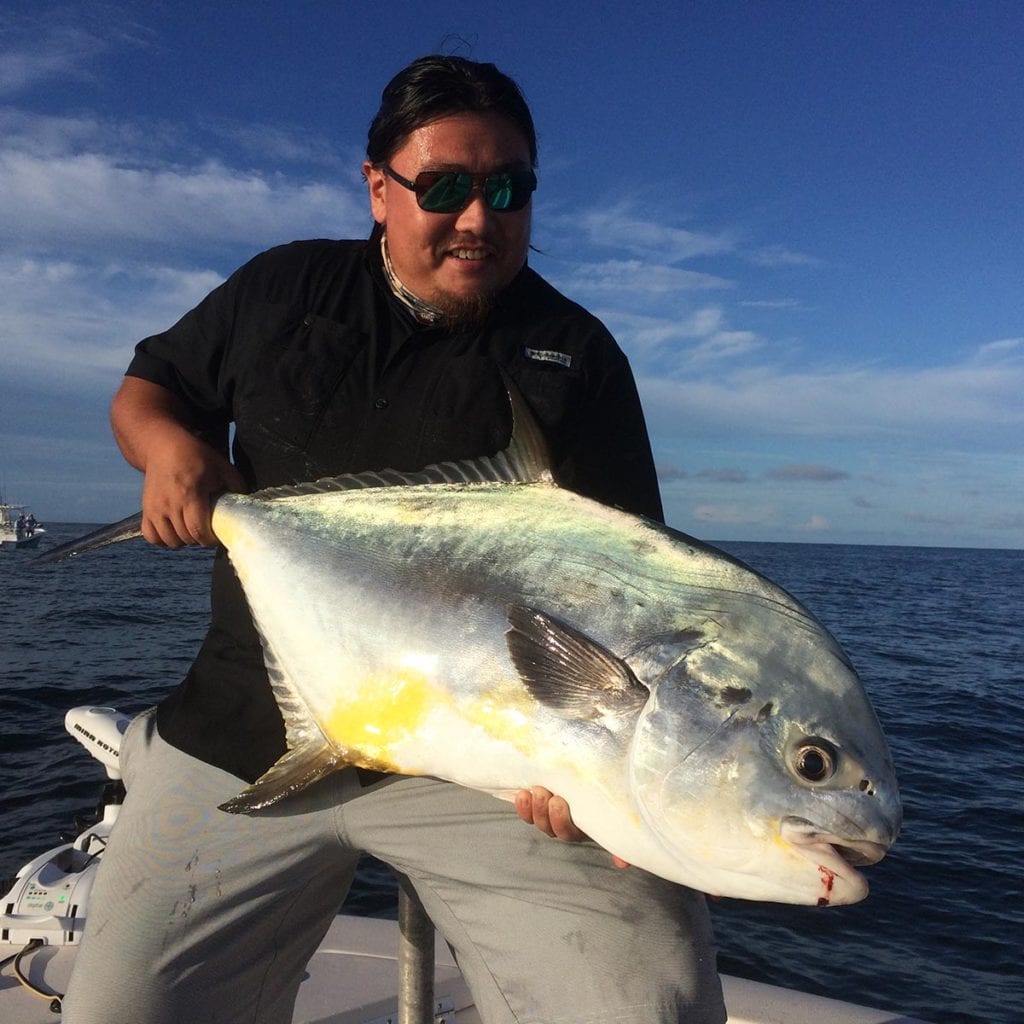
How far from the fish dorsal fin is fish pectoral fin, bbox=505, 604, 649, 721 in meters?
0.51

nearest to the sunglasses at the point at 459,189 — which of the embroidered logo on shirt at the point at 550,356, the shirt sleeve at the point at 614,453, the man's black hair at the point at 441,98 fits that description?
the man's black hair at the point at 441,98

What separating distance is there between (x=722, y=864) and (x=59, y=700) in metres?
15.6

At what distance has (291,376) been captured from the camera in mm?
2754

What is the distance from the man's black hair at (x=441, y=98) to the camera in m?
2.72

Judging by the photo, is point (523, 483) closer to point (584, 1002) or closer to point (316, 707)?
point (316, 707)

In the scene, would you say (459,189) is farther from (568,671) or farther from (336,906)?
(336,906)

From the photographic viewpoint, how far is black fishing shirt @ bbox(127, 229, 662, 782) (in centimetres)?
270

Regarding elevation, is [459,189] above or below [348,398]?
above

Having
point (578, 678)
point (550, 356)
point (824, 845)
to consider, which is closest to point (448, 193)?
point (550, 356)

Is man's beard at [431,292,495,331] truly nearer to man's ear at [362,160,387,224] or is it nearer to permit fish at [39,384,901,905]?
man's ear at [362,160,387,224]

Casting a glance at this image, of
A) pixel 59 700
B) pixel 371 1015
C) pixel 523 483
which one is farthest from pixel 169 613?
pixel 523 483

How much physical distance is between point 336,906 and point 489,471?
1.55 m

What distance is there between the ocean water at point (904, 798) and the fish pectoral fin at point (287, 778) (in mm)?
6312

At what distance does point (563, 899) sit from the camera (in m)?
2.31
